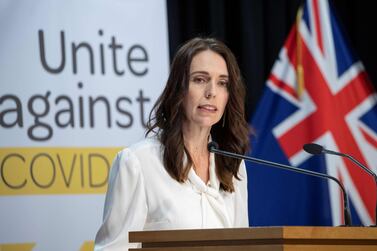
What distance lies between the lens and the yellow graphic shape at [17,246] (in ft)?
12.2

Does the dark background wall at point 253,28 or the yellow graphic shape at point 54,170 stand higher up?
the dark background wall at point 253,28

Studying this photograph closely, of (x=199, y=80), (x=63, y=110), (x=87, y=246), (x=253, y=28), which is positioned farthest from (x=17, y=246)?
(x=253, y=28)

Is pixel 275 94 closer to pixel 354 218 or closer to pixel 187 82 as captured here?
pixel 354 218

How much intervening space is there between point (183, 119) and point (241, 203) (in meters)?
0.37

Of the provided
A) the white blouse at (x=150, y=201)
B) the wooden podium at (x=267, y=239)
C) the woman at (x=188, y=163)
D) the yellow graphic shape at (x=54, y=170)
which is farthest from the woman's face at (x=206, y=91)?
the yellow graphic shape at (x=54, y=170)

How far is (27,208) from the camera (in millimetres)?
3768

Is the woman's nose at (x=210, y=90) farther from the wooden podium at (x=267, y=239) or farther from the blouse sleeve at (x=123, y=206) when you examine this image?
the wooden podium at (x=267, y=239)

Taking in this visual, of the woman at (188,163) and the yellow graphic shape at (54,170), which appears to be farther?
the yellow graphic shape at (54,170)

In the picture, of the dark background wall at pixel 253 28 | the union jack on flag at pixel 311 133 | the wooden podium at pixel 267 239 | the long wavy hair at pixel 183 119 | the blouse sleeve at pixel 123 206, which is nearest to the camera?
the wooden podium at pixel 267 239

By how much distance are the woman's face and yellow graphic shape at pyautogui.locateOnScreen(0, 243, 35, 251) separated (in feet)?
3.70

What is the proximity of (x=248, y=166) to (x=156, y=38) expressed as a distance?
905 millimetres

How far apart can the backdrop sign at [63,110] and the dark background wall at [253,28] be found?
1.73 ft

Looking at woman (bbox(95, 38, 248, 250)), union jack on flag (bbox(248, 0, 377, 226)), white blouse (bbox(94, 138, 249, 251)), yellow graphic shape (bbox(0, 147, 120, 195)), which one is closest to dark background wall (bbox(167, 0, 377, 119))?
union jack on flag (bbox(248, 0, 377, 226))

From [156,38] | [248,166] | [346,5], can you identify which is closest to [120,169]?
[156,38]
